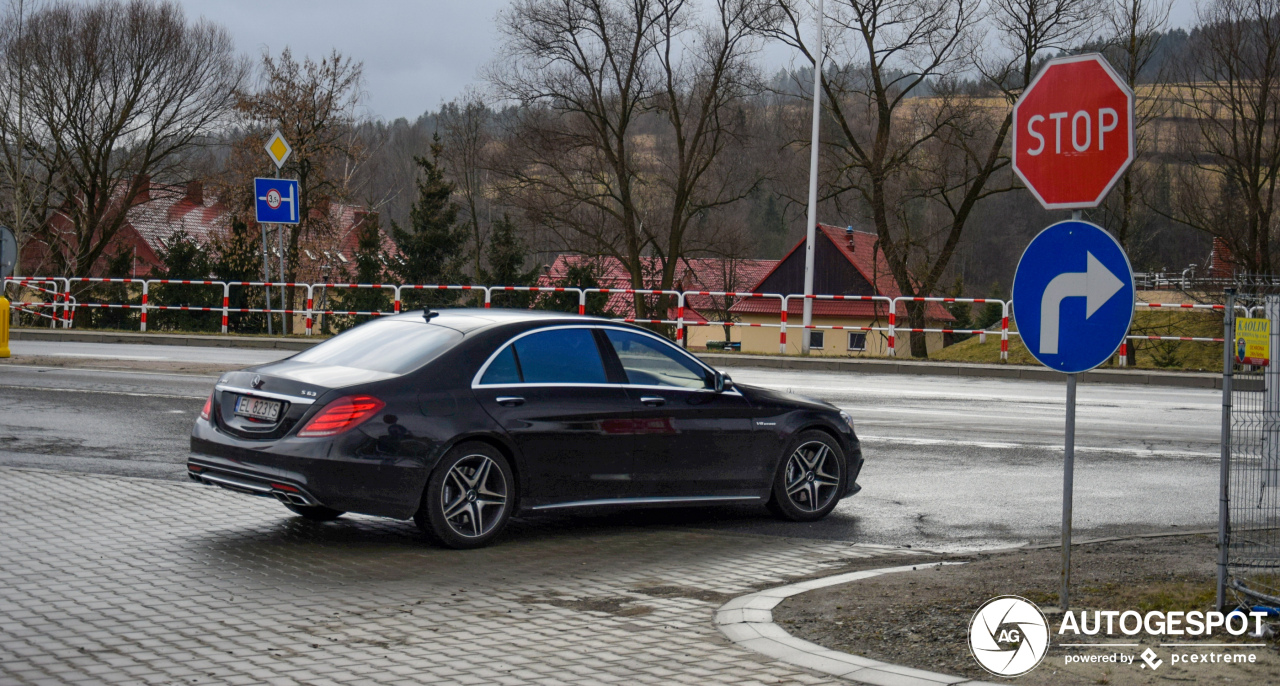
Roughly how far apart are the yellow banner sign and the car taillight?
4.48m

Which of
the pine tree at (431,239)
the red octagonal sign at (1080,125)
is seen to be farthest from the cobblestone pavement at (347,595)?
the pine tree at (431,239)

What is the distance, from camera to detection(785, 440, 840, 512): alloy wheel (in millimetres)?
8852

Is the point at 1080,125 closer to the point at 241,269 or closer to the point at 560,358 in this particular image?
the point at 560,358

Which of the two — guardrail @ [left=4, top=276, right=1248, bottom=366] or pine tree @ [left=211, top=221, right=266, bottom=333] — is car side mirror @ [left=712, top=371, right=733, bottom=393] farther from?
pine tree @ [left=211, top=221, right=266, bottom=333]

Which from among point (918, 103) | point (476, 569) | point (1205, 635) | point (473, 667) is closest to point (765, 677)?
point (473, 667)

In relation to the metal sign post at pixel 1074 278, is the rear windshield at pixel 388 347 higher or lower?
lower

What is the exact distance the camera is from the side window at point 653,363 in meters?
8.24

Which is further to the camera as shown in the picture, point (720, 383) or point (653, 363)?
point (720, 383)

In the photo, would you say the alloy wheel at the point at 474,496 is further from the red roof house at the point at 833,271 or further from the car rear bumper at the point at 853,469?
the red roof house at the point at 833,271

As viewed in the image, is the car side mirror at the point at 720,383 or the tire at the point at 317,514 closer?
the tire at the point at 317,514

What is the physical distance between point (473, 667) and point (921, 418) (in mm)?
10868

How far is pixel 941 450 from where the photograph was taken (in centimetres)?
1225

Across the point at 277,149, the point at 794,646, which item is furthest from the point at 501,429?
the point at 277,149

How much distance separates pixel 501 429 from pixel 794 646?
9.06ft
